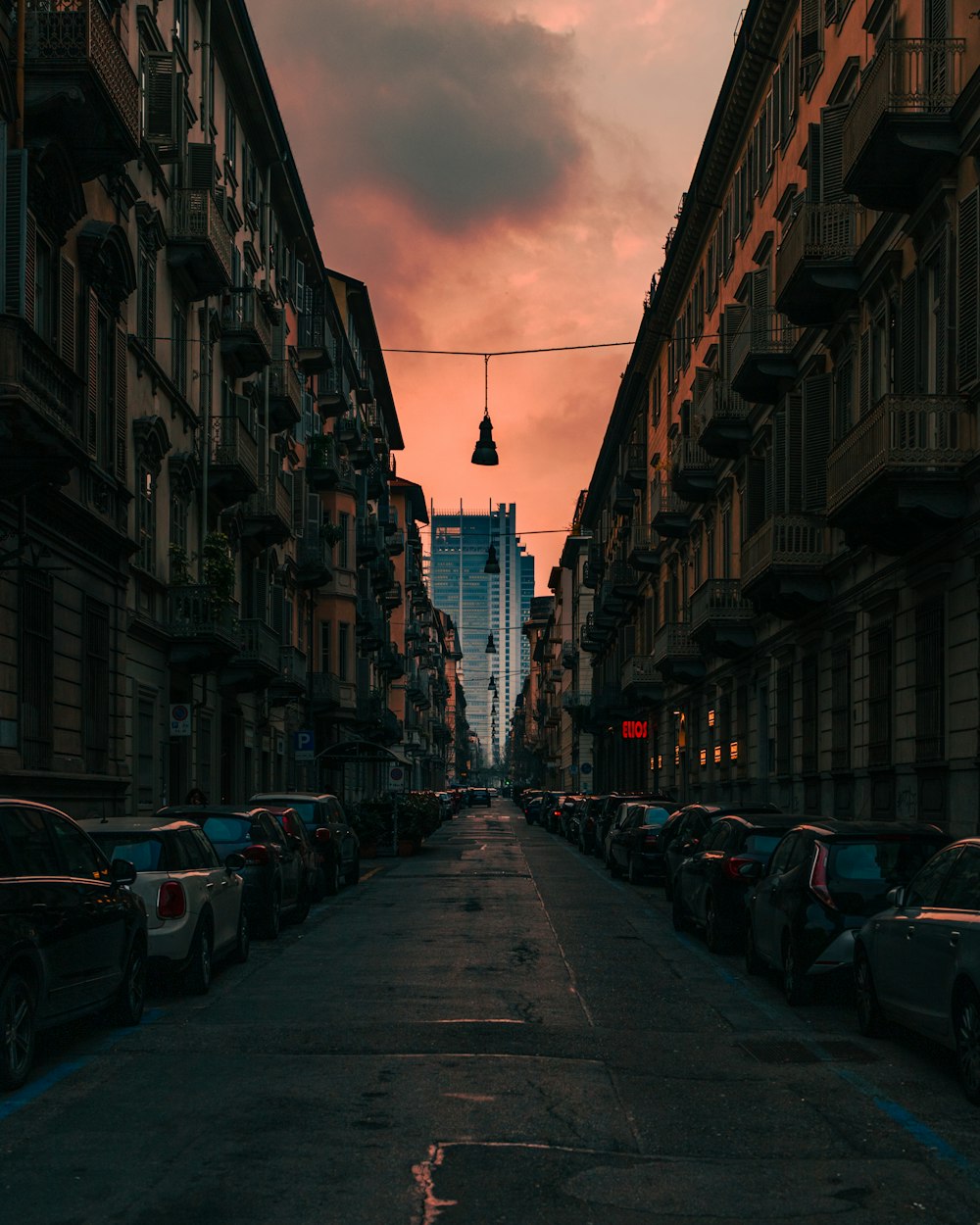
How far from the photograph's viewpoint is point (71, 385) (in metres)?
19.3

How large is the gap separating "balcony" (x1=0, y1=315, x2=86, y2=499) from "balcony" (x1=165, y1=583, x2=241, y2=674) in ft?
37.2

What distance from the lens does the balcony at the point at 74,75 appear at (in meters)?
18.6

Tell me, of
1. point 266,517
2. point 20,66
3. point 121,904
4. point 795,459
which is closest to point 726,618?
point 795,459

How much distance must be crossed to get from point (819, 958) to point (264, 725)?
105 feet

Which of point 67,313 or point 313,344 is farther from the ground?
point 313,344

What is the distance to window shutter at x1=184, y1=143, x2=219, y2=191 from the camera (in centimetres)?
3058

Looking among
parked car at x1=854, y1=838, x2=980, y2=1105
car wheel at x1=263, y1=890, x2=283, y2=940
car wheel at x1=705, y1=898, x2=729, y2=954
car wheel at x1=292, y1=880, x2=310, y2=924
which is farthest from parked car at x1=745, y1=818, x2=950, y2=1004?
car wheel at x1=292, y1=880, x2=310, y2=924

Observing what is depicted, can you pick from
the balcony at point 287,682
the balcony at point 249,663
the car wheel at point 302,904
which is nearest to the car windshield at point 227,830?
the car wheel at point 302,904

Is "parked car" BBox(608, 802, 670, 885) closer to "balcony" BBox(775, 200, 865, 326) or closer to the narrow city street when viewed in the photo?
"balcony" BBox(775, 200, 865, 326)

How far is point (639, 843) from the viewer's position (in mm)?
28969

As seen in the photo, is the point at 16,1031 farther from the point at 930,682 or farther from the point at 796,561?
the point at 796,561

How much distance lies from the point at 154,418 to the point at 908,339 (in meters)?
12.6

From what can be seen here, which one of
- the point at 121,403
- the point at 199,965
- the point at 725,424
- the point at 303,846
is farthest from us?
the point at 725,424

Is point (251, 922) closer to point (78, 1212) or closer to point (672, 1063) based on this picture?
point (672, 1063)
